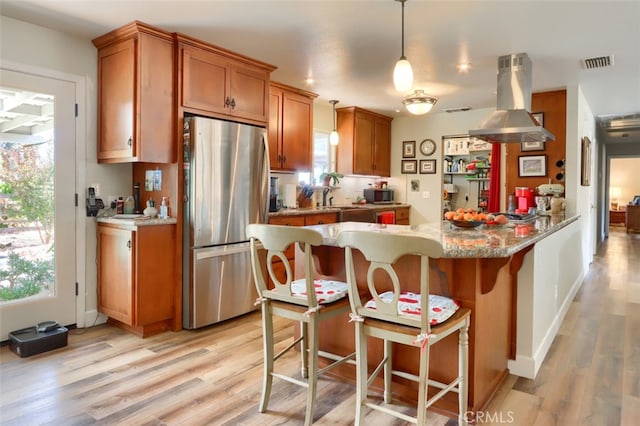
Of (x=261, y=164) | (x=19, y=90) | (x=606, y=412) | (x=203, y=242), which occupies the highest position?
(x=19, y=90)

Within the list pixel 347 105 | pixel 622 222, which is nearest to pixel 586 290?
pixel 347 105

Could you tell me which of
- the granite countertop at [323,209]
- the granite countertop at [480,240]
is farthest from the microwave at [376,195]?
the granite countertop at [480,240]

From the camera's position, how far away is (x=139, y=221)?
3.12 m

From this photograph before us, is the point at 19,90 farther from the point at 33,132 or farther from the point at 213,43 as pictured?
the point at 213,43

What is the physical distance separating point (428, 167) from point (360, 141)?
4.07 ft

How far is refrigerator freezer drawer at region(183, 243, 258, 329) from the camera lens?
337cm

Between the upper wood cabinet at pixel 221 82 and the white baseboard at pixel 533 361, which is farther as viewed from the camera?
the upper wood cabinet at pixel 221 82

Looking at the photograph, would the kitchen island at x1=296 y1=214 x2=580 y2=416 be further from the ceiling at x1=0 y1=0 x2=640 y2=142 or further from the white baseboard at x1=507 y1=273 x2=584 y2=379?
the ceiling at x1=0 y1=0 x2=640 y2=142

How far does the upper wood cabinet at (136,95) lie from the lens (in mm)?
3135

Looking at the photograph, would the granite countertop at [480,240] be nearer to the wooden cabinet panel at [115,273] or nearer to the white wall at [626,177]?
the wooden cabinet panel at [115,273]

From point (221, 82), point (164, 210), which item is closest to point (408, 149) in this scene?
point (221, 82)

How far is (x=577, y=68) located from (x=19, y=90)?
484 centimetres

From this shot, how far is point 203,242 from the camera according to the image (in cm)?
339

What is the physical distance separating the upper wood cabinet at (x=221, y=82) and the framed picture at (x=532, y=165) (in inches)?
128
